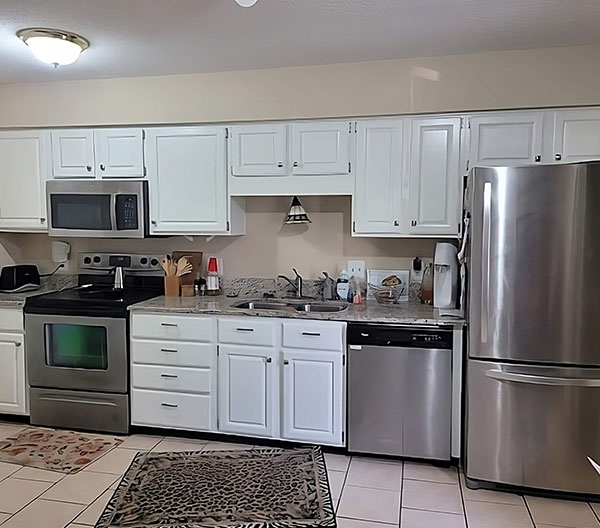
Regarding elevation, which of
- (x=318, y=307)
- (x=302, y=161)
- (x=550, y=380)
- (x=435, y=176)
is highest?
(x=302, y=161)

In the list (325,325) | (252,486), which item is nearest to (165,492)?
(252,486)

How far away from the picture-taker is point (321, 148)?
3.54 metres

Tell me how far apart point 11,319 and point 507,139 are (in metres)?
3.45

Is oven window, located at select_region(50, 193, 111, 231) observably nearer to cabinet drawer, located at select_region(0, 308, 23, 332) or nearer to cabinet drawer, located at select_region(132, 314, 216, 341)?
cabinet drawer, located at select_region(0, 308, 23, 332)

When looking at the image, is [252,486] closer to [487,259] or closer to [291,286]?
[487,259]

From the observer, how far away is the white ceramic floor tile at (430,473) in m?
3.11

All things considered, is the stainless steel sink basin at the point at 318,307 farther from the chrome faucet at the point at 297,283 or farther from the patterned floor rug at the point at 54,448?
the patterned floor rug at the point at 54,448

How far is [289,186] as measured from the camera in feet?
11.9

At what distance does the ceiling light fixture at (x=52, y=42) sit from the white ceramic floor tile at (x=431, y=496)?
2942 millimetres

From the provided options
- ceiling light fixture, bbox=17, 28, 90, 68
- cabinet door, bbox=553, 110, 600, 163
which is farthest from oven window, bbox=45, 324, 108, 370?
cabinet door, bbox=553, 110, 600, 163

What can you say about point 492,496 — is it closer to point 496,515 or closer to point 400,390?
point 496,515

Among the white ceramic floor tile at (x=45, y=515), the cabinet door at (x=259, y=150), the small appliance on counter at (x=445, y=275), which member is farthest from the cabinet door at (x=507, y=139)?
the white ceramic floor tile at (x=45, y=515)

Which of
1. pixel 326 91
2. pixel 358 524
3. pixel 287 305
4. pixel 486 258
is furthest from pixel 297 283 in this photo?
pixel 358 524

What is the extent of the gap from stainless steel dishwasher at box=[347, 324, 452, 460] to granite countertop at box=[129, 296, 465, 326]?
54mm
